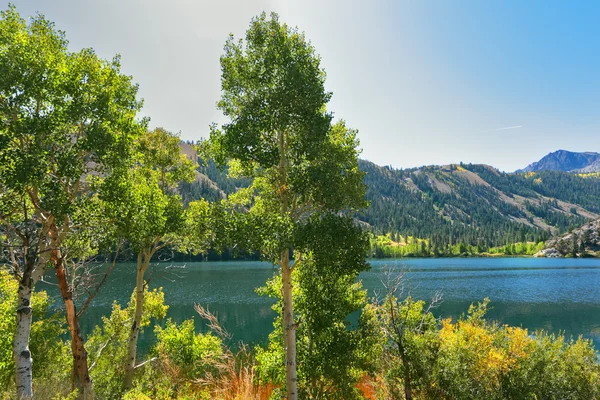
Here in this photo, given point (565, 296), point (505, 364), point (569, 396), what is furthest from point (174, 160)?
point (565, 296)

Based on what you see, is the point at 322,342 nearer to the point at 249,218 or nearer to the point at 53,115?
the point at 249,218

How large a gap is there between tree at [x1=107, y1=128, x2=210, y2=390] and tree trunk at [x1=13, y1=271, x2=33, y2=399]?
269 centimetres

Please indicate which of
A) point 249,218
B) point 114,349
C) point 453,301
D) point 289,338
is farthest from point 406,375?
point 453,301

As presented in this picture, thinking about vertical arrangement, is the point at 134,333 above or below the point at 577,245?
above

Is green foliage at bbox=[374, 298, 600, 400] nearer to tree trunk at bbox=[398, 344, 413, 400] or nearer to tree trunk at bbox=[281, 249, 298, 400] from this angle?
tree trunk at bbox=[398, 344, 413, 400]

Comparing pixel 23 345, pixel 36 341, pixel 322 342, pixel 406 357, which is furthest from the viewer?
pixel 36 341

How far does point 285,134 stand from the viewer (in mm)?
10422

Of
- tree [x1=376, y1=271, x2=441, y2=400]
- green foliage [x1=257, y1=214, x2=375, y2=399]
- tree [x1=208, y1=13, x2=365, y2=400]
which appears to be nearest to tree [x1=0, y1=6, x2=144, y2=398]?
tree [x1=208, y1=13, x2=365, y2=400]

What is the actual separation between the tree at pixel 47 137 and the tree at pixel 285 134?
3042mm

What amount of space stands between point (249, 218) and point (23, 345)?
6.24 m

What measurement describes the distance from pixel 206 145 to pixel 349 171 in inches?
175

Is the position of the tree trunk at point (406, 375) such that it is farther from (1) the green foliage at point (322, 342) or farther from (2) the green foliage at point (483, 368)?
(1) the green foliage at point (322, 342)

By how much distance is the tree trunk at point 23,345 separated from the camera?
800cm

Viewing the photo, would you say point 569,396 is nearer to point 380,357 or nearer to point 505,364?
point 505,364
